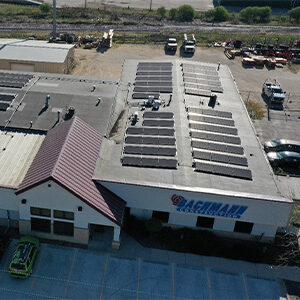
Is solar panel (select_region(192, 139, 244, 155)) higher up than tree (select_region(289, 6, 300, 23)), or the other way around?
tree (select_region(289, 6, 300, 23))

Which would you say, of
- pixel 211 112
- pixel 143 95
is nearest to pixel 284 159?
pixel 211 112

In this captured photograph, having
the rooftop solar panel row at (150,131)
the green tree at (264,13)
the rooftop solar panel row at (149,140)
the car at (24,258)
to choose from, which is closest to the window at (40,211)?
the car at (24,258)

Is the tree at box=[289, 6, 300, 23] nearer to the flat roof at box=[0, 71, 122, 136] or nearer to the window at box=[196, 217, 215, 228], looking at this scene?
the flat roof at box=[0, 71, 122, 136]

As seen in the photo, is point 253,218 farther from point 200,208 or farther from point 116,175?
point 116,175

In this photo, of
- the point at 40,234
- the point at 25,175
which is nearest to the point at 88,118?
the point at 25,175

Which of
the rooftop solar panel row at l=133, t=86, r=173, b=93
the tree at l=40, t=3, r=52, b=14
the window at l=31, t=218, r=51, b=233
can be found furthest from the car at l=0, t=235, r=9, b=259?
the tree at l=40, t=3, r=52, b=14

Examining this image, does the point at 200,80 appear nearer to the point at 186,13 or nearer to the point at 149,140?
the point at 149,140

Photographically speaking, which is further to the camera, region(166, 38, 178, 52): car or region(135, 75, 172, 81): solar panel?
region(166, 38, 178, 52): car
